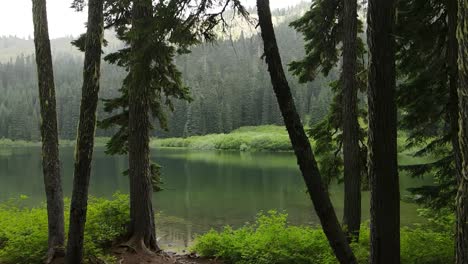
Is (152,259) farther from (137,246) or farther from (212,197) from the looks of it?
(212,197)

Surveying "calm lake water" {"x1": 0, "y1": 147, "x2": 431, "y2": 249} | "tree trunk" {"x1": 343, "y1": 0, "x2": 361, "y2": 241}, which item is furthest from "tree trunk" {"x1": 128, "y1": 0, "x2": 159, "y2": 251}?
"tree trunk" {"x1": 343, "y1": 0, "x2": 361, "y2": 241}

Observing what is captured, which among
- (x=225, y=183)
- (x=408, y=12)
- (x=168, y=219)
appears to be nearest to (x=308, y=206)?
Result: (x=168, y=219)

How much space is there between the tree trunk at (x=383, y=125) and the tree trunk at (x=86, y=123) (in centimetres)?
433

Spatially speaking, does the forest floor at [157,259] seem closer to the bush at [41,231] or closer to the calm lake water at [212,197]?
the bush at [41,231]

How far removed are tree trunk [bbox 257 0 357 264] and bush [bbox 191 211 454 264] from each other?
2.56m

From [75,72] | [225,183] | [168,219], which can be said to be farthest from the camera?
[75,72]

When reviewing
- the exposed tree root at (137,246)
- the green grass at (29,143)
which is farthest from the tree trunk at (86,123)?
the green grass at (29,143)

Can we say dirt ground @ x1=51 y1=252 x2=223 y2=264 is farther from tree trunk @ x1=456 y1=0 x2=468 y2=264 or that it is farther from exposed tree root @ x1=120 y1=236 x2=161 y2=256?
tree trunk @ x1=456 y1=0 x2=468 y2=264

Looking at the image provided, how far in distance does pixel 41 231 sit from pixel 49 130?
223 cm

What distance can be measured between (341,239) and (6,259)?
20.5 feet

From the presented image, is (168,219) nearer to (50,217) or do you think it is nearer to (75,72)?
(50,217)

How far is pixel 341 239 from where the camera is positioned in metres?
5.11

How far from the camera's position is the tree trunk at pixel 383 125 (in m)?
4.81

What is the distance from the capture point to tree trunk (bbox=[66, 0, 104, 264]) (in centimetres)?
673
